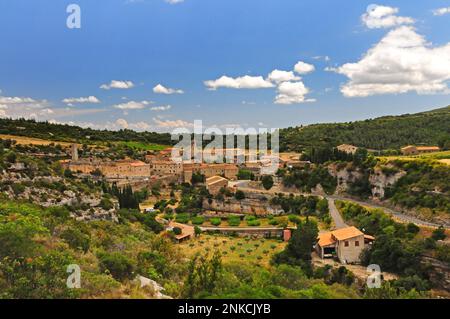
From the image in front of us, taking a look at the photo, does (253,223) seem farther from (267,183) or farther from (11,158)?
(11,158)

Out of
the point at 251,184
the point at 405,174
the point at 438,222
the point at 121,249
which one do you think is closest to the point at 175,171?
the point at 251,184

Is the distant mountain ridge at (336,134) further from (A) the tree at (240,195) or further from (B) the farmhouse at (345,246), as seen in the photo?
(B) the farmhouse at (345,246)

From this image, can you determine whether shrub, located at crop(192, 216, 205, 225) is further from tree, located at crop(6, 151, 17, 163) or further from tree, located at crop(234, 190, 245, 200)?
tree, located at crop(6, 151, 17, 163)

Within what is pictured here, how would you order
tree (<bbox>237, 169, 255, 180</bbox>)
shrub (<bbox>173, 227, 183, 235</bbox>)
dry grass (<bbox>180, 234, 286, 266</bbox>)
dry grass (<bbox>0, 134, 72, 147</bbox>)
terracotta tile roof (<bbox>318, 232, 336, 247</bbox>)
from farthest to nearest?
dry grass (<bbox>0, 134, 72, 147</bbox>) → tree (<bbox>237, 169, 255, 180</bbox>) → shrub (<bbox>173, 227, 183, 235</bbox>) → terracotta tile roof (<bbox>318, 232, 336, 247</bbox>) → dry grass (<bbox>180, 234, 286, 266</bbox>)

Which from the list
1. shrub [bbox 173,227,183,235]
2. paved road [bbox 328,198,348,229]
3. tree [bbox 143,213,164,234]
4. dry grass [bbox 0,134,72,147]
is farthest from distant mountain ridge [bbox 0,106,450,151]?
tree [bbox 143,213,164,234]

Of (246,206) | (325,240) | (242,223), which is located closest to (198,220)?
(242,223)
